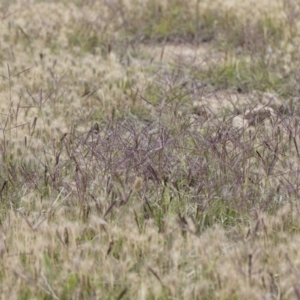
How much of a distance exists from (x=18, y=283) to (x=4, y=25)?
14.7 feet

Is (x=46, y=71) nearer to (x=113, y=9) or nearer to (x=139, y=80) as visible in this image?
(x=139, y=80)

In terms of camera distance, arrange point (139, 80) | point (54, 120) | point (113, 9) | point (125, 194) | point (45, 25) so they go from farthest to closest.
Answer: point (113, 9)
point (45, 25)
point (139, 80)
point (54, 120)
point (125, 194)

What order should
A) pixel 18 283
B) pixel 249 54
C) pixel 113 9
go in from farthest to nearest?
pixel 113 9 → pixel 249 54 → pixel 18 283

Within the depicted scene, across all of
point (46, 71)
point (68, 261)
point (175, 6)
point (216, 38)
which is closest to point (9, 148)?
point (68, 261)

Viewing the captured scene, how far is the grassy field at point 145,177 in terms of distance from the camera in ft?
10.2

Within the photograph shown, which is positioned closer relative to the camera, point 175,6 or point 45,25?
point 45,25

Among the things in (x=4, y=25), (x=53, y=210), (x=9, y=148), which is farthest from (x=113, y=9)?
(x=53, y=210)

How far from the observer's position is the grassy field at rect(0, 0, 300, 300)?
310cm

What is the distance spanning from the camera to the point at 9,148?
14.5 feet

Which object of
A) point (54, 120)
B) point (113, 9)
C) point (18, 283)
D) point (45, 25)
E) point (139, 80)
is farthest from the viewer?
point (113, 9)

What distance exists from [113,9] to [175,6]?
70 centimetres

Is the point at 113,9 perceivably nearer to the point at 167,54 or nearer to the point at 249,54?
the point at 167,54

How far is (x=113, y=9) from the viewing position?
790 centimetres

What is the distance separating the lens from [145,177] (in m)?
3.96
